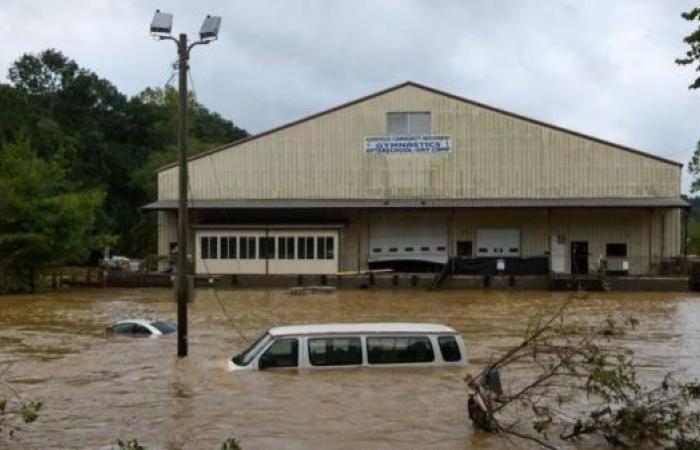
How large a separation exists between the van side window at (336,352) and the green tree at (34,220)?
37298mm

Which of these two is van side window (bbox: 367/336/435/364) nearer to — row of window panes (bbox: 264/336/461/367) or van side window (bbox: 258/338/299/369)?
row of window panes (bbox: 264/336/461/367)

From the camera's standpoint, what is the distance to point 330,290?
4934 cm

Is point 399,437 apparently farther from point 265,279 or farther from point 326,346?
point 265,279

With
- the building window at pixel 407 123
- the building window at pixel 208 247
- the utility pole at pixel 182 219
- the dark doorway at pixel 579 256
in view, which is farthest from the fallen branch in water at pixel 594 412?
the building window at pixel 208 247

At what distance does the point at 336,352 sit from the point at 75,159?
77.0 meters

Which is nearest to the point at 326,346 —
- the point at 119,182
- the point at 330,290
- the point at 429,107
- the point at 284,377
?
the point at 284,377

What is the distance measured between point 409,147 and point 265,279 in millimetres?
11823

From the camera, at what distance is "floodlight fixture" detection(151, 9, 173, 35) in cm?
2130

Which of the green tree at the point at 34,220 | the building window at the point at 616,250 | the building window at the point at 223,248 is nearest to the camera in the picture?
the green tree at the point at 34,220

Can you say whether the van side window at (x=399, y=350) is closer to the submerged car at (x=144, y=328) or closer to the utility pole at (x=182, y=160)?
the utility pole at (x=182, y=160)

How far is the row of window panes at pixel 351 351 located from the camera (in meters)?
16.7

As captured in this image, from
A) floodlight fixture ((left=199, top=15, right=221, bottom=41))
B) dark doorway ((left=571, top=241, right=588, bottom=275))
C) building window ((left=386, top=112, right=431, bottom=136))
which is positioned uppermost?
building window ((left=386, top=112, right=431, bottom=136))

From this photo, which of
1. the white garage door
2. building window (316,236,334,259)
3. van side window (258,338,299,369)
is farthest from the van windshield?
the white garage door

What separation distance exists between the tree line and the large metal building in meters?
6.62
